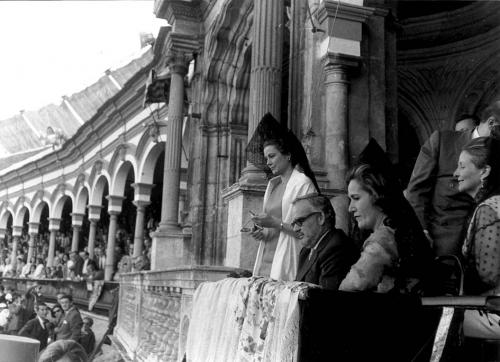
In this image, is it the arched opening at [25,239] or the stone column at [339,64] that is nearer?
the stone column at [339,64]

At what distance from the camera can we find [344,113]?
7.06m

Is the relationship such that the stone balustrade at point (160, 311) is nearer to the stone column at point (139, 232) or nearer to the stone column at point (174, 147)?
the stone column at point (174, 147)

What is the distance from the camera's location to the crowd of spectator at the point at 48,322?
36.4 feet

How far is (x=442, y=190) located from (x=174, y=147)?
8.63 metres

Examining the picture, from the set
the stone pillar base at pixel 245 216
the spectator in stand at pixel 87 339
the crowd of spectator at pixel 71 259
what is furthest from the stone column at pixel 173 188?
the stone pillar base at pixel 245 216

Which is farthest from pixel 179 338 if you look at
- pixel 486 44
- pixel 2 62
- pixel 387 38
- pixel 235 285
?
pixel 486 44

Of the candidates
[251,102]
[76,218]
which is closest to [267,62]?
[251,102]

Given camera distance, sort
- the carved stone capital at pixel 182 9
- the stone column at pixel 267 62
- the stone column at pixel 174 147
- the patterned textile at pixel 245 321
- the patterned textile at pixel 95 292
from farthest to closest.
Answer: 1. the patterned textile at pixel 95 292
2. the carved stone capital at pixel 182 9
3. the stone column at pixel 174 147
4. the stone column at pixel 267 62
5. the patterned textile at pixel 245 321

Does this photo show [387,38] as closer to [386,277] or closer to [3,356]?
[386,277]

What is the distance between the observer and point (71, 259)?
839 inches

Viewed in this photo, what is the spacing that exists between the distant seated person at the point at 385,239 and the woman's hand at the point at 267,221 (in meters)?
1.16

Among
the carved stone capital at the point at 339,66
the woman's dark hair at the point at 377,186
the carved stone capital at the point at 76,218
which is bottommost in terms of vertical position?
the woman's dark hair at the point at 377,186

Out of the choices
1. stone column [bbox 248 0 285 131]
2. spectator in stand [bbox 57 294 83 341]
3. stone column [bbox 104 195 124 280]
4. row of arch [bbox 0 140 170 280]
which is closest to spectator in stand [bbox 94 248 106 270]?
row of arch [bbox 0 140 170 280]

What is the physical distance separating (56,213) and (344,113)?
25.4 meters
